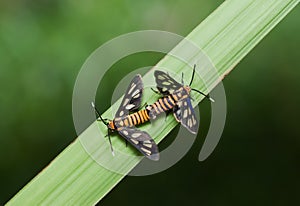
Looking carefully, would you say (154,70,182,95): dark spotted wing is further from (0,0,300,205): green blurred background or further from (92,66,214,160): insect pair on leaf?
(0,0,300,205): green blurred background

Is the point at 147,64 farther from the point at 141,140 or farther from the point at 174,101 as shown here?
the point at 141,140

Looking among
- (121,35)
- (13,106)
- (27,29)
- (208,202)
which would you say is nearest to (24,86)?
(13,106)

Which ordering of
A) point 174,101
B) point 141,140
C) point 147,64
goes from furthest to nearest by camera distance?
point 147,64 → point 174,101 → point 141,140

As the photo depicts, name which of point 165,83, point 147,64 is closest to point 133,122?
point 165,83

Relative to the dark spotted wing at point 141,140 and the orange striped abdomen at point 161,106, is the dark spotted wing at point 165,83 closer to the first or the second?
the orange striped abdomen at point 161,106

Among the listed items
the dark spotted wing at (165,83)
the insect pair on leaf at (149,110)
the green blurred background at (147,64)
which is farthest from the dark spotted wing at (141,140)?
the green blurred background at (147,64)

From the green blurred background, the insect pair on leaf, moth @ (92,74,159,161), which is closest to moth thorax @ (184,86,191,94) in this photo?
the insect pair on leaf

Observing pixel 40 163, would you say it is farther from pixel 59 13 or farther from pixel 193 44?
pixel 193 44
